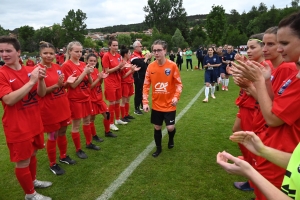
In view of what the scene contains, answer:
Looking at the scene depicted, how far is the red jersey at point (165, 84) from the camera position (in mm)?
4582

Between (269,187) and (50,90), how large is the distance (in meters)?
3.52

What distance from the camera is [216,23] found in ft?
154

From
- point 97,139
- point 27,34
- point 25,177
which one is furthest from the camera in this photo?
point 27,34

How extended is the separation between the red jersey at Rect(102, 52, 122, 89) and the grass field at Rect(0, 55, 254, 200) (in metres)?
1.30

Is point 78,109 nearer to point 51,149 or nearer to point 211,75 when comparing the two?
point 51,149

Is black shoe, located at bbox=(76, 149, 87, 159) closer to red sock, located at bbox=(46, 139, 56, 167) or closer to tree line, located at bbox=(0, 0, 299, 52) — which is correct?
red sock, located at bbox=(46, 139, 56, 167)

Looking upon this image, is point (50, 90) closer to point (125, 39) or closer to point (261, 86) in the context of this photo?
point (261, 86)

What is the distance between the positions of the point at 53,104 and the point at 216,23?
48194 millimetres

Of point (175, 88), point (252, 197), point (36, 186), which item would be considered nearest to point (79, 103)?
point (36, 186)

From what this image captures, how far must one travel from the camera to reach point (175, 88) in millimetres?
4711

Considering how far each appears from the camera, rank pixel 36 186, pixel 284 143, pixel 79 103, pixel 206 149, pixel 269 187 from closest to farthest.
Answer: pixel 269 187
pixel 284 143
pixel 36 186
pixel 79 103
pixel 206 149

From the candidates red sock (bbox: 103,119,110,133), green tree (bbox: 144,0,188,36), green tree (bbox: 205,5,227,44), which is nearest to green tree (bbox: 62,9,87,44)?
green tree (bbox: 144,0,188,36)

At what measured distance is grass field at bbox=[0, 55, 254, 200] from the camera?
351 cm

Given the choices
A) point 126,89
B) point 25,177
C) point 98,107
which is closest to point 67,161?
point 25,177
